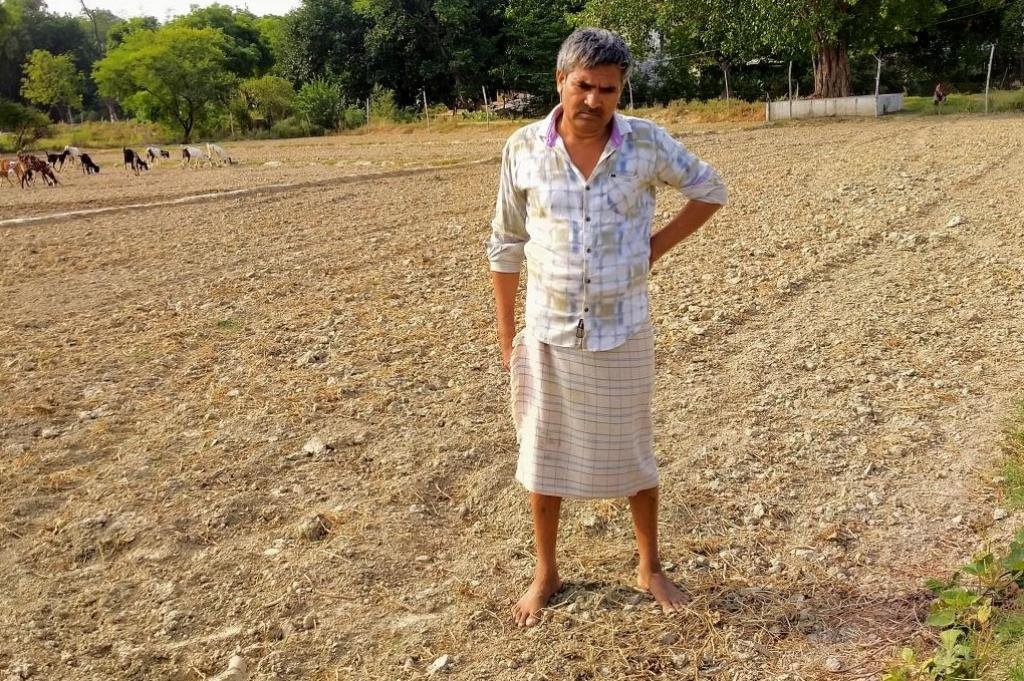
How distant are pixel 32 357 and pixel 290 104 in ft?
111

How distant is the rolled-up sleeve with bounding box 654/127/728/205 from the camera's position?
7.04 feet

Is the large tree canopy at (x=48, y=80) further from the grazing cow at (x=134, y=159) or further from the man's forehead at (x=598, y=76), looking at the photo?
the man's forehead at (x=598, y=76)

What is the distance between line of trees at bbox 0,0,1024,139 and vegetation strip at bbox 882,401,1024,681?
1912 cm

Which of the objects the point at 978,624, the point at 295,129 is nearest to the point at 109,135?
the point at 295,129

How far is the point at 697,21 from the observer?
76.0 feet

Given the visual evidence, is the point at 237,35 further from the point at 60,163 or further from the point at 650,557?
the point at 650,557

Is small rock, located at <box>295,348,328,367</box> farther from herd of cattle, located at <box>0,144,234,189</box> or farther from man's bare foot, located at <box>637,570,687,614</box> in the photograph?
herd of cattle, located at <box>0,144,234,189</box>

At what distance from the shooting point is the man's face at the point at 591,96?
80.1 inches

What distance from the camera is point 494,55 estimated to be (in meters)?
37.3

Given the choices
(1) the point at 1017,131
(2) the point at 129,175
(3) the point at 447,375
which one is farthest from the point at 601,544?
(2) the point at 129,175

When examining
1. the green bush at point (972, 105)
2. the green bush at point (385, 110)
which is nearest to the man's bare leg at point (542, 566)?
the green bush at point (972, 105)

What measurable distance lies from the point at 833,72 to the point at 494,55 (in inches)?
700

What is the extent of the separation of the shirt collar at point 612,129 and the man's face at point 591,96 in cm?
4

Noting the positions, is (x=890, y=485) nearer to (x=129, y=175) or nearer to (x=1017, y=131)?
(x=1017, y=131)
